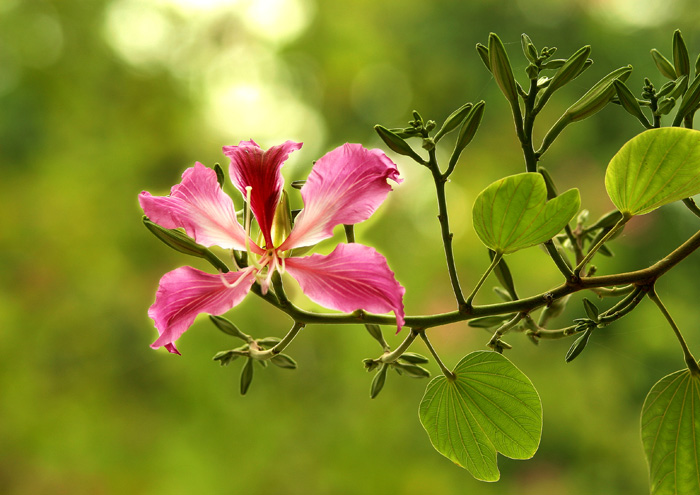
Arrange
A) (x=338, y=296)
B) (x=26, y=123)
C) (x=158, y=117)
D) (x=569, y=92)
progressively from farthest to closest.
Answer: (x=158, y=117) → (x=26, y=123) → (x=569, y=92) → (x=338, y=296)

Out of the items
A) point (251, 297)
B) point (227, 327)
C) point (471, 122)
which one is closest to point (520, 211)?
point (471, 122)

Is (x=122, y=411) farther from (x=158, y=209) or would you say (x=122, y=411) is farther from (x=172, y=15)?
(x=158, y=209)

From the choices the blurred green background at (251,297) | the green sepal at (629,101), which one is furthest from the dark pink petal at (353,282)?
the blurred green background at (251,297)

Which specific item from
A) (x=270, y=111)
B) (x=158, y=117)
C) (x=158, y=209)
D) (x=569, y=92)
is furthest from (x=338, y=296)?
(x=158, y=117)

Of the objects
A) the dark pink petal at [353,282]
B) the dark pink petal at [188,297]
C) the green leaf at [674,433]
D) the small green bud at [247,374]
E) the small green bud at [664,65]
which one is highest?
the small green bud at [664,65]

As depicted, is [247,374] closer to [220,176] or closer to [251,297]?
[220,176]

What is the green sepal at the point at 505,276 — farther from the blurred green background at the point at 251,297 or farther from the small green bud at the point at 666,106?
the blurred green background at the point at 251,297

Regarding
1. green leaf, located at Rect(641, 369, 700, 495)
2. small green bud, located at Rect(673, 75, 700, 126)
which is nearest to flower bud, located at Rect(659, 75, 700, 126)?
small green bud, located at Rect(673, 75, 700, 126)
